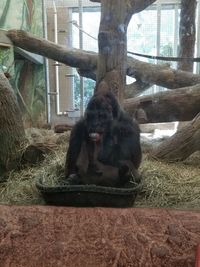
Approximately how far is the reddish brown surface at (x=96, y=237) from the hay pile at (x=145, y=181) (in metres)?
0.15

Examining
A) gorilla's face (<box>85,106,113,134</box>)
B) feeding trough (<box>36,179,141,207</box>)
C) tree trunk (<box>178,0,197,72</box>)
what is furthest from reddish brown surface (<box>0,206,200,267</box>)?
tree trunk (<box>178,0,197,72</box>)

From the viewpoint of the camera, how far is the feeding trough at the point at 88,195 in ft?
6.19

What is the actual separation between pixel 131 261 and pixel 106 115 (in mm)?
713

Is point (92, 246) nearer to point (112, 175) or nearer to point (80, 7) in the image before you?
point (112, 175)

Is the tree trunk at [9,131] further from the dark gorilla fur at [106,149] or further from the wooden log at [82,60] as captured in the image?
the dark gorilla fur at [106,149]

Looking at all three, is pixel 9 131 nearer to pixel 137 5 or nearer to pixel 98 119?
pixel 98 119

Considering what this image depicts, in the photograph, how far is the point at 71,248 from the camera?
5.57 feet

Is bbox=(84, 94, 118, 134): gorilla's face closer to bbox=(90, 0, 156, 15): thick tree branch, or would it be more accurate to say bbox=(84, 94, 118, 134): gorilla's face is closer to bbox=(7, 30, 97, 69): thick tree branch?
bbox=(7, 30, 97, 69): thick tree branch

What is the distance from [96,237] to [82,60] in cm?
105

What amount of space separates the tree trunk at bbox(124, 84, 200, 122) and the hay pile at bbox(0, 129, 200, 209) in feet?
1.00

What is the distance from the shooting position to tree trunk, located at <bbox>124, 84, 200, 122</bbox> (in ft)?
7.79

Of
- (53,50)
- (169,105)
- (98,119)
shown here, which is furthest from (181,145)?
(53,50)

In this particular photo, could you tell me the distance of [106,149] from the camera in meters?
2.02

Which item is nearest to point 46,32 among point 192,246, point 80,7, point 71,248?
point 80,7
